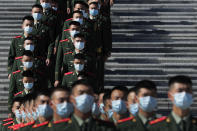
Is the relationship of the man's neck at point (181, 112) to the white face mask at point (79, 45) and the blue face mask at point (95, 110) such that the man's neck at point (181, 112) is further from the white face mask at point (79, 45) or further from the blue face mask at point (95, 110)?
the white face mask at point (79, 45)

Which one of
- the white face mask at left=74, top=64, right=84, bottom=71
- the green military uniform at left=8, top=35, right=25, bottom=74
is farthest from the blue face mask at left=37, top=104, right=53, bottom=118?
the green military uniform at left=8, top=35, right=25, bottom=74

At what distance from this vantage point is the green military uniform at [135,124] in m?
7.03

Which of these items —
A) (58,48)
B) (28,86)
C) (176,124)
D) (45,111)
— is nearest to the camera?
(176,124)

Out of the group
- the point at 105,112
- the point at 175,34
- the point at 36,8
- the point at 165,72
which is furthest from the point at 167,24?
the point at 105,112

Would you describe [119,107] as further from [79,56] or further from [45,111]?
[79,56]

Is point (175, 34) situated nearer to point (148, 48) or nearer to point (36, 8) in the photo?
point (148, 48)

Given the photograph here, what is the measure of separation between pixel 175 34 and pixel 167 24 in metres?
0.47

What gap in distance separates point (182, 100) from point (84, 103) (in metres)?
1.15

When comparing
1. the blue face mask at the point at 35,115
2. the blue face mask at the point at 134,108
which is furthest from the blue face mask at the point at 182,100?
the blue face mask at the point at 35,115

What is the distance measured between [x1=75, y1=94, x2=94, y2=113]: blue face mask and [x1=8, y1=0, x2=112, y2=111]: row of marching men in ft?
11.2

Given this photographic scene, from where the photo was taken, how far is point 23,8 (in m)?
15.4

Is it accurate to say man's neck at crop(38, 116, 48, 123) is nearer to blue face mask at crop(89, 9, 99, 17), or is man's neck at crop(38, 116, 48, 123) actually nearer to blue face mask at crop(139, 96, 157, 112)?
blue face mask at crop(139, 96, 157, 112)

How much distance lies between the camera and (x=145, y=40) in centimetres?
1375

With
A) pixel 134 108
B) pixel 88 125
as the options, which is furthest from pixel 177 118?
pixel 134 108
